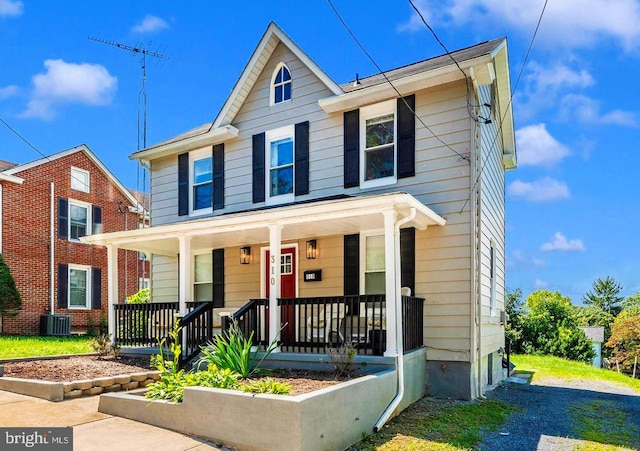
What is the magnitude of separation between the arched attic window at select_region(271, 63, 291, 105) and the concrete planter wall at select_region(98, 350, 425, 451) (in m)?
6.62

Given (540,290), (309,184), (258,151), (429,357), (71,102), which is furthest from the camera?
(540,290)

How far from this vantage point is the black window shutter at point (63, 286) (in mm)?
18547

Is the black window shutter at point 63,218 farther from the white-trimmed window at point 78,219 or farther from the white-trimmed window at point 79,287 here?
the white-trimmed window at point 79,287

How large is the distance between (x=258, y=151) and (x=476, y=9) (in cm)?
512

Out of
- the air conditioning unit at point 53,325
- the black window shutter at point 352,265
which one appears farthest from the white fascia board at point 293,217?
the air conditioning unit at point 53,325

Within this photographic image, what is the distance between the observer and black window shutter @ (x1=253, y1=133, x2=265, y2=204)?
11.0m

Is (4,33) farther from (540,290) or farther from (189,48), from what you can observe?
(540,290)

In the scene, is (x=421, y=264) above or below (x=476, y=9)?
below

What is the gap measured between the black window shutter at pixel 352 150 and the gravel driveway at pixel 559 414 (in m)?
4.69

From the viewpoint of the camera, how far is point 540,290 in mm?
50469

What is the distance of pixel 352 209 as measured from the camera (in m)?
7.44

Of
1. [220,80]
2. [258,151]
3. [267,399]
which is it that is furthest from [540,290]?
[267,399]

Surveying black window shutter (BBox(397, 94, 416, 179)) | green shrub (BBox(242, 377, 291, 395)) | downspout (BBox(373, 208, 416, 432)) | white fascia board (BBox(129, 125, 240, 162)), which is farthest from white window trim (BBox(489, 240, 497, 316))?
green shrub (BBox(242, 377, 291, 395))

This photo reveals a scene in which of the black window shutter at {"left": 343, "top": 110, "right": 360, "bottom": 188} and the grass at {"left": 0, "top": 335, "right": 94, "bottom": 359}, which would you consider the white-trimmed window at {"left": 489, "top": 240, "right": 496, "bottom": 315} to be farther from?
the grass at {"left": 0, "top": 335, "right": 94, "bottom": 359}
